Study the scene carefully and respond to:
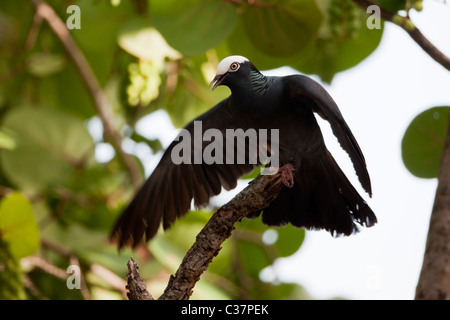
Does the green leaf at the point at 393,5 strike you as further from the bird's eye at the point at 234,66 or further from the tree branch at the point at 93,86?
the tree branch at the point at 93,86

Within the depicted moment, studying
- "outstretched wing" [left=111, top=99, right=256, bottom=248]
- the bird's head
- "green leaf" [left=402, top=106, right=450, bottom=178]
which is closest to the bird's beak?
the bird's head

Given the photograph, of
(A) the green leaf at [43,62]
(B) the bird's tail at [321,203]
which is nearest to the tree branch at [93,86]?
(A) the green leaf at [43,62]

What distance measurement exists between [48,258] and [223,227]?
2125mm

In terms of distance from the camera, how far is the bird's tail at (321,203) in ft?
9.35

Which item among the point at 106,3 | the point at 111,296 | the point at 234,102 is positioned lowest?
the point at 111,296

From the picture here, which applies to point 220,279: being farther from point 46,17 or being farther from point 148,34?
point 46,17

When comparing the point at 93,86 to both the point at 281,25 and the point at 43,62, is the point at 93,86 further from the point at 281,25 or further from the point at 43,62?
the point at 281,25

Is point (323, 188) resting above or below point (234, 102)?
below

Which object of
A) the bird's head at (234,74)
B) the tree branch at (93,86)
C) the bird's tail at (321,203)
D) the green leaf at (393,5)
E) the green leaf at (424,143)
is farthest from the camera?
the tree branch at (93,86)

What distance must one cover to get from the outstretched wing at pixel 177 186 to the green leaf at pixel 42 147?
42.9 inches

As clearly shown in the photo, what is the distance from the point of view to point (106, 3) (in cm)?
382

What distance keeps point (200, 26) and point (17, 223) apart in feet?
4.07
